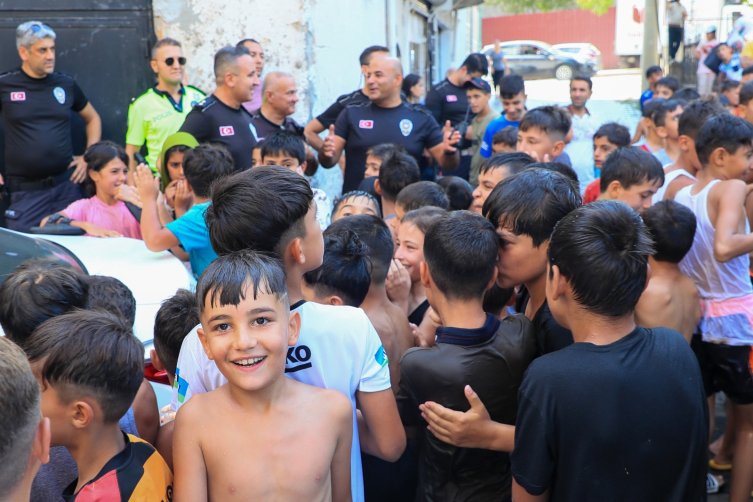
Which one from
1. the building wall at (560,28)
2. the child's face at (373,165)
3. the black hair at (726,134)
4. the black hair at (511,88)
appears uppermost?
the building wall at (560,28)

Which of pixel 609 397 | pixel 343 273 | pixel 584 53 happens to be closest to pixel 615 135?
pixel 343 273

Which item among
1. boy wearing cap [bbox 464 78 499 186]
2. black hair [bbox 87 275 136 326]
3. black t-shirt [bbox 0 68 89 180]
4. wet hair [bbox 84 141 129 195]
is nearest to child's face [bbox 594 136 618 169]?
boy wearing cap [bbox 464 78 499 186]

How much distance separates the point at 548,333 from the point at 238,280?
3.45ft

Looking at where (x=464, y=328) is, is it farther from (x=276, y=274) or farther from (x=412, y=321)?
(x=412, y=321)

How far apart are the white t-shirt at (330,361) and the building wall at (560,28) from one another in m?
36.5

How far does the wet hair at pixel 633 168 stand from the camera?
3.55m

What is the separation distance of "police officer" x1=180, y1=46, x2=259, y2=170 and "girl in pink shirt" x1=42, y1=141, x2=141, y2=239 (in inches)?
26.6

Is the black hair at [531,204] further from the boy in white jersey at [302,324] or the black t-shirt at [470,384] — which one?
the boy in white jersey at [302,324]

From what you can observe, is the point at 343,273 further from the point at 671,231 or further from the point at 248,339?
the point at 671,231

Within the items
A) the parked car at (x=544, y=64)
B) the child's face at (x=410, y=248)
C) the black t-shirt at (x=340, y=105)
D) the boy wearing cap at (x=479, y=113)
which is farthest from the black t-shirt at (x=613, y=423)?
the parked car at (x=544, y=64)

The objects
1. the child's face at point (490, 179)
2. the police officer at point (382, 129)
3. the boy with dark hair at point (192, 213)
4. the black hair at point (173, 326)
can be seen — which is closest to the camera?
the black hair at point (173, 326)

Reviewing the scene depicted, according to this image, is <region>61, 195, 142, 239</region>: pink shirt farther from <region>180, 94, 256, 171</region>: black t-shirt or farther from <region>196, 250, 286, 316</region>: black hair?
<region>196, 250, 286, 316</region>: black hair

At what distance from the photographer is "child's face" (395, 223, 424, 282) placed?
126 inches

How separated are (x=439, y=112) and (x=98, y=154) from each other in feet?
16.5
